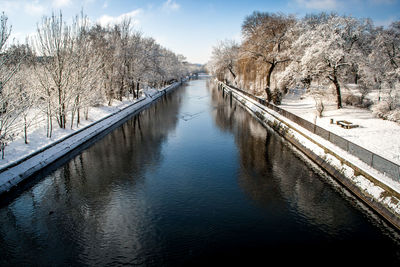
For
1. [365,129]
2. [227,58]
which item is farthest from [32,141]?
[227,58]

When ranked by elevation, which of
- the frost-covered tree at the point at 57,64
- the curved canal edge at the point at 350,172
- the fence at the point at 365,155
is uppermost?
the frost-covered tree at the point at 57,64

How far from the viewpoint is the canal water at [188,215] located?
938 centimetres

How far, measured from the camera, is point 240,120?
114ft

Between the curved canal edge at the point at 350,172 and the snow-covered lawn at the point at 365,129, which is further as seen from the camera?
the snow-covered lawn at the point at 365,129

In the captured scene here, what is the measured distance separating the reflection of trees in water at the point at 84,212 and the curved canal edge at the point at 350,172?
1047 centimetres

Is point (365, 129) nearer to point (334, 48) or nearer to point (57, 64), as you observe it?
point (334, 48)

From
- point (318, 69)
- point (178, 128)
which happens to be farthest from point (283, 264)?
point (318, 69)

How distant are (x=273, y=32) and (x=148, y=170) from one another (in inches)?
1181

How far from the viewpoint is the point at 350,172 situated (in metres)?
14.4

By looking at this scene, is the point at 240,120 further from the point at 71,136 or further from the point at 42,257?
the point at 42,257

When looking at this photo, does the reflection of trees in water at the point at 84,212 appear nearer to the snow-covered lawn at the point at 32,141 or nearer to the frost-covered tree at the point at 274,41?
the snow-covered lawn at the point at 32,141

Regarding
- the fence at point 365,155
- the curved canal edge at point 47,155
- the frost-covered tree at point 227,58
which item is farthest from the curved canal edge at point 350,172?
the frost-covered tree at point 227,58

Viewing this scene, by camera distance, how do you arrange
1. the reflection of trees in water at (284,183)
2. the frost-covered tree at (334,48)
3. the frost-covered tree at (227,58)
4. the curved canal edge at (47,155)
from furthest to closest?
the frost-covered tree at (227,58) → the frost-covered tree at (334,48) → the curved canal edge at (47,155) → the reflection of trees in water at (284,183)

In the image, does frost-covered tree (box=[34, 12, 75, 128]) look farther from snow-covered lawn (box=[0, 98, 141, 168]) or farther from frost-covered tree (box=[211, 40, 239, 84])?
frost-covered tree (box=[211, 40, 239, 84])
